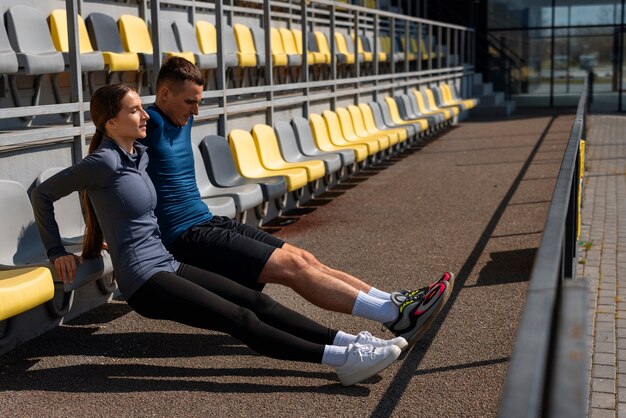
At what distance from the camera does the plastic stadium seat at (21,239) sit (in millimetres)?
3879

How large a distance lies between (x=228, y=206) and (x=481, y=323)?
1.87m

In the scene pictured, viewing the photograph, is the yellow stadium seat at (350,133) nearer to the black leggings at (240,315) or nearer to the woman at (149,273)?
the woman at (149,273)

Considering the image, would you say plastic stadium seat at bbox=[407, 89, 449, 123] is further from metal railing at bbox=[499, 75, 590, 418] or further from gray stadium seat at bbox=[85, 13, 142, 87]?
metal railing at bbox=[499, 75, 590, 418]

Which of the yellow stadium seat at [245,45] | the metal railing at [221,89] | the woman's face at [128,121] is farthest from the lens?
the yellow stadium seat at [245,45]

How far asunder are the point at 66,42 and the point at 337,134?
377 centimetres

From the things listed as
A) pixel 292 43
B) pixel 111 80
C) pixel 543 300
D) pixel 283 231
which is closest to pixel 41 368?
pixel 543 300

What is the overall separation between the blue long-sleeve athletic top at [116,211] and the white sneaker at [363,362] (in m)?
0.79

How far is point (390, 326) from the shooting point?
3838mm

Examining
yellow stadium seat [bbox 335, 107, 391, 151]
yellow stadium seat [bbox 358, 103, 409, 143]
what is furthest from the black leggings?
yellow stadium seat [bbox 358, 103, 409, 143]

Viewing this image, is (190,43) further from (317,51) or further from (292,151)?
(317,51)

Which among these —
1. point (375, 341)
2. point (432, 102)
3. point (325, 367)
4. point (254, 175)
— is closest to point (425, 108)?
point (432, 102)

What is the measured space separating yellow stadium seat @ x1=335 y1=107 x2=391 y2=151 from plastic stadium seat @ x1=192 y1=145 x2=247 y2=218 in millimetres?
3931

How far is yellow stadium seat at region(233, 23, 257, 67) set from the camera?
9.15 meters

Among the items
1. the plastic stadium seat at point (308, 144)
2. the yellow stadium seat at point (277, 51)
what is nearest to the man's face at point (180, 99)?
the plastic stadium seat at point (308, 144)
